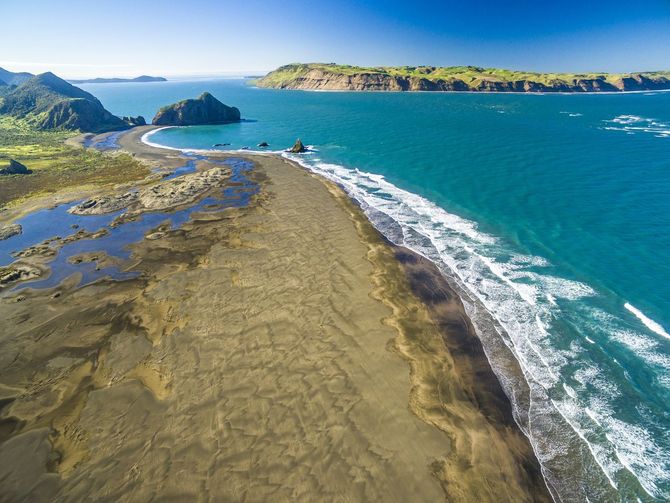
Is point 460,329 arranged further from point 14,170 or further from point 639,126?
point 639,126

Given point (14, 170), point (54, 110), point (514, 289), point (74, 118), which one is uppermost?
point (54, 110)

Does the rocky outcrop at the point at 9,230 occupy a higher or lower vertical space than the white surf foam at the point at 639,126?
lower

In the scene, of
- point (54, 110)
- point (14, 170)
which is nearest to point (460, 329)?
point (14, 170)

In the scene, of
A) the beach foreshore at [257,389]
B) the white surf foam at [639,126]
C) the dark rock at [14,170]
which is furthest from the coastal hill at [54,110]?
the white surf foam at [639,126]

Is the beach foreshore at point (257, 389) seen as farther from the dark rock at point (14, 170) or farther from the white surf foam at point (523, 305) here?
the dark rock at point (14, 170)

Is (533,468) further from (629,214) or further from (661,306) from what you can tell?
(629,214)

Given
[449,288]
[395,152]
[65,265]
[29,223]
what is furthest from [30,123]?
[449,288]
